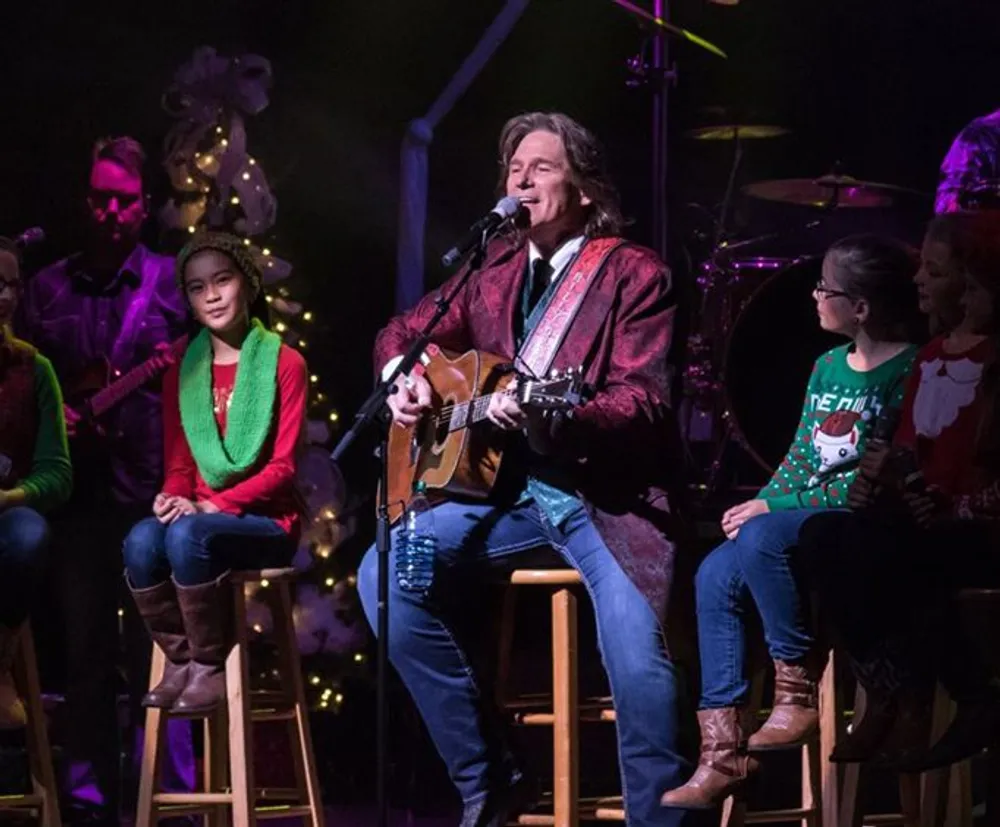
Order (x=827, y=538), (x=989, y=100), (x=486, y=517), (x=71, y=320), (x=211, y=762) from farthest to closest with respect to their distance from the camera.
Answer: (x=989, y=100) → (x=71, y=320) → (x=211, y=762) → (x=486, y=517) → (x=827, y=538)

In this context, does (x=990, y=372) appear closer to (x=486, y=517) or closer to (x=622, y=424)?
(x=622, y=424)

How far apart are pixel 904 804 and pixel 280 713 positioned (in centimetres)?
159

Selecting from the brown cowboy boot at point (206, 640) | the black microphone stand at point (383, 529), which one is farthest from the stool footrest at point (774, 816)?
the brown cowboy boot at point (206, 640)

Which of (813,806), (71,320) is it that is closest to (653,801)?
(813,806)

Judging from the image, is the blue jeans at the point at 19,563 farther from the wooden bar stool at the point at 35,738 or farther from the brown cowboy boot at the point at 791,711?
the brown cowboy boot at the point at 791,711

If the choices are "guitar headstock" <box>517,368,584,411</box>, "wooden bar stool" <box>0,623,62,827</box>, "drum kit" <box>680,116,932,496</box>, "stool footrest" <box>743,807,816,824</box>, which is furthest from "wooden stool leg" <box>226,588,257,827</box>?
"drum kit" <box>680,116,932,496</box>

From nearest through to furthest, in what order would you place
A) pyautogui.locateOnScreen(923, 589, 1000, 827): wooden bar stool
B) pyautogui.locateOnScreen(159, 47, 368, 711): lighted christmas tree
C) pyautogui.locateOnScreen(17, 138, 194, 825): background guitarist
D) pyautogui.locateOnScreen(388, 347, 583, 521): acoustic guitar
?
pyautogui.locateOnScreen(923, 589, 1000, 827): wooden bar stool, pyautogui.locateOnScreen(388, 347, 583, 521): acoustic guitar, pyautogui.locateOnScreen(17, 138, 194, 825): background guitarist, pyautogui.locateOnScreen(159, 47, 368, 711): lighted christmas tree

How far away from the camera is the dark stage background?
6.44 meters

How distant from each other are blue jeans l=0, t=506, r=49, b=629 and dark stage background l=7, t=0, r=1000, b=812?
5.49ft

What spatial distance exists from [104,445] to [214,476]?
0.76m

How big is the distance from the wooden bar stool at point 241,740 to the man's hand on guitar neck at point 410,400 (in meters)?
0.57

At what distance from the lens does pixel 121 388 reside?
17.9 feet

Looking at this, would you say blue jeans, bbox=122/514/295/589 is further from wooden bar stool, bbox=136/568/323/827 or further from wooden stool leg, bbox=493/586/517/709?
wooden stool leg, bbox=493/586/517/709

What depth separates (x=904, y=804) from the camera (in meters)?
4.52
